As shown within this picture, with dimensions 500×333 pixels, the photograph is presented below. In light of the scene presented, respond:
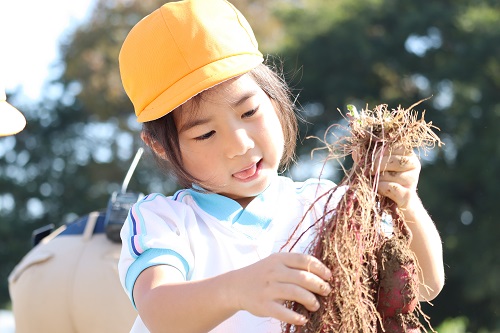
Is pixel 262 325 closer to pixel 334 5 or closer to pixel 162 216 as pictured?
pixel 162 216

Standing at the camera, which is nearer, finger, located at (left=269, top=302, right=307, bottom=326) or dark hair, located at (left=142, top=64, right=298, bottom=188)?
finger, located at (left=269, top=302, right=307, bottom=326)

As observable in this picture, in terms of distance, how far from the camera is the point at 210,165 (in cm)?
246

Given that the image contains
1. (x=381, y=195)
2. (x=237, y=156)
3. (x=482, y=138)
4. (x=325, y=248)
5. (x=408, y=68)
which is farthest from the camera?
(x=408, y=68)

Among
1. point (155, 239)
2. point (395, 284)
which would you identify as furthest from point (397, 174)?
point (155, 239)

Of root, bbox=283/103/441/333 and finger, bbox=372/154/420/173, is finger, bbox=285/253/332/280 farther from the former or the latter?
finger, bbox=372/154/420/173

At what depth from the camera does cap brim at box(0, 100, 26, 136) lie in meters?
3.62

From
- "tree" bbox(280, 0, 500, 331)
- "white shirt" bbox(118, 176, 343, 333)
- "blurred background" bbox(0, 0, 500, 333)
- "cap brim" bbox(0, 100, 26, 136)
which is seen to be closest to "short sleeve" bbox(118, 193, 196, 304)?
"white shirt" bbox(118, 176, 343, 333)

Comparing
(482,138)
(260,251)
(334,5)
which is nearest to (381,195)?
(260,251)

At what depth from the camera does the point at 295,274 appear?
187 cm

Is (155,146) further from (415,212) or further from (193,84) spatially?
A: (415,212)

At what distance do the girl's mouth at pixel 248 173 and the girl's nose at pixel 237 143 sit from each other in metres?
0.08

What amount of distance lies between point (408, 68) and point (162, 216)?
15.1m

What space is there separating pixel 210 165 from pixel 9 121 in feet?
4.96

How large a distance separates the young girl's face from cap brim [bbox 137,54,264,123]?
4cm
